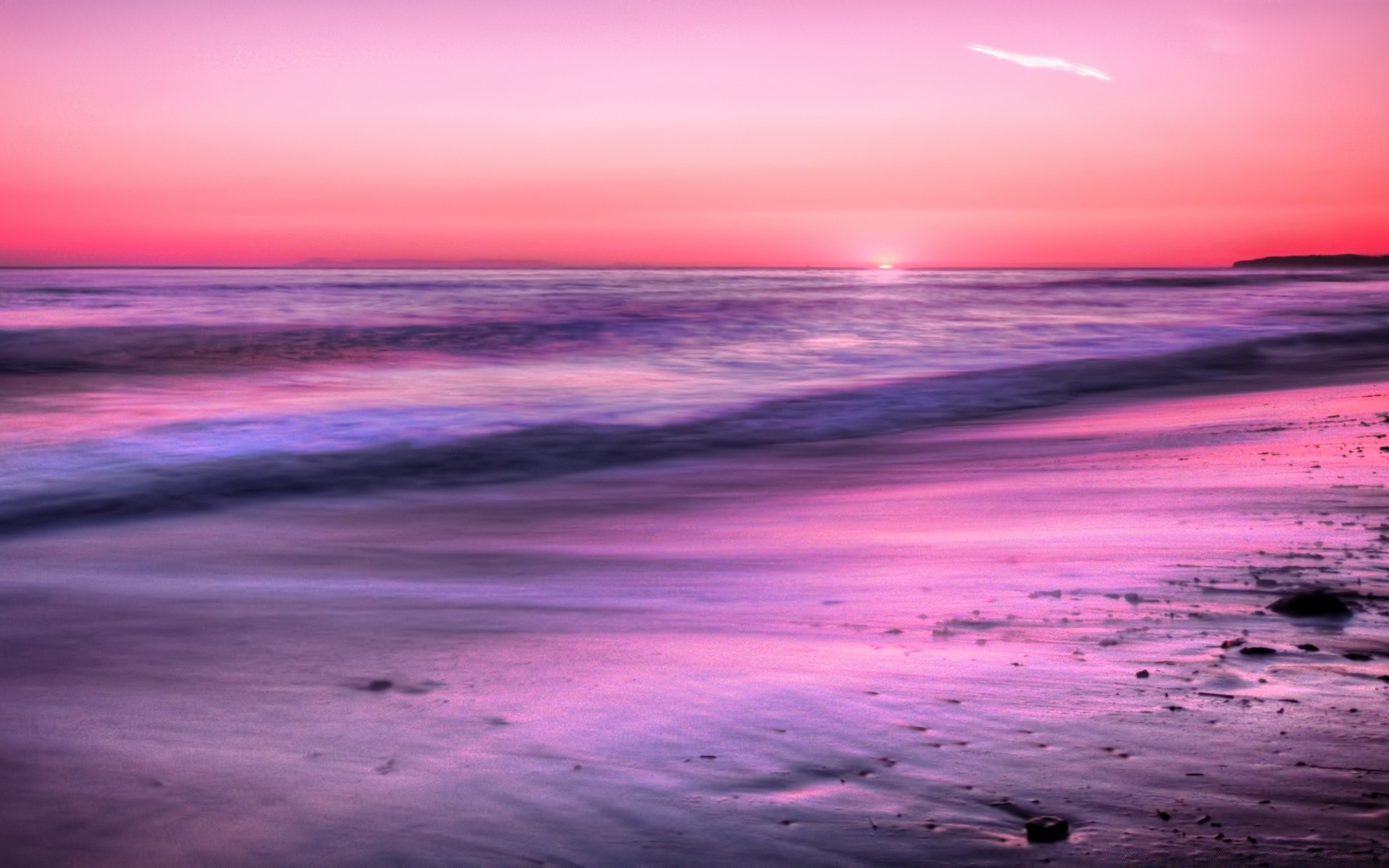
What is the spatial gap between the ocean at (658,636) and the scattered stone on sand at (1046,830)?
1.6 inches

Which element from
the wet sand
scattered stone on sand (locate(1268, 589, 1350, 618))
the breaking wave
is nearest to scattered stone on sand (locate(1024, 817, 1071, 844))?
the wet sand

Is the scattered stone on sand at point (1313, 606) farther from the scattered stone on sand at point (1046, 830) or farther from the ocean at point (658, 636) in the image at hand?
the scattered stone on sand at point (1046, 830)

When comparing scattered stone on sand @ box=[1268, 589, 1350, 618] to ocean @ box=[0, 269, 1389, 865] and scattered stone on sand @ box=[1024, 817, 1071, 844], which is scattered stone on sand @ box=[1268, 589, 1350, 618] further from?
scattered stone on sand @ box=[1024, 817, 1071, 844]

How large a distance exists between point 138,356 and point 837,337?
40.7 feet

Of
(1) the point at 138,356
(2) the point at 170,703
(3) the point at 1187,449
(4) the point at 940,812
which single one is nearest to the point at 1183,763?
(4) the point at 940,812

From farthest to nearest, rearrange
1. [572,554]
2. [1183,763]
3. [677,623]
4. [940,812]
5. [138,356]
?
[138,356], [572,554], [677,623], [1183,763], [940,812]

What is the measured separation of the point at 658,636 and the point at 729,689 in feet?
1.94

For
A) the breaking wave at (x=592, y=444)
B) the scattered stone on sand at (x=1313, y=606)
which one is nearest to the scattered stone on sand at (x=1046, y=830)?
the scattered stone on sand at (x=1313, y=606)

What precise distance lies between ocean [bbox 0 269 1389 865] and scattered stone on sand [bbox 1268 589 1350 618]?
0.07 m

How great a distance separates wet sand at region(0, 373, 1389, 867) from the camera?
6.96 ft

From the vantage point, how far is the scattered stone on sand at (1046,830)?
2002mm

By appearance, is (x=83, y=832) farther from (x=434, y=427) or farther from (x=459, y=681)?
(x=434, y=427)

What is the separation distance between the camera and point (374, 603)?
4.05 metres

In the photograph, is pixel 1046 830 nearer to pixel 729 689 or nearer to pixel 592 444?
pixel 729 689
